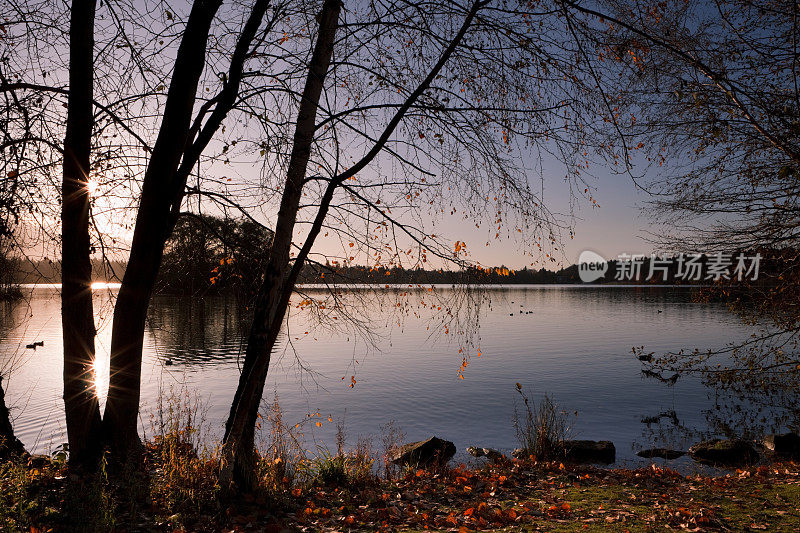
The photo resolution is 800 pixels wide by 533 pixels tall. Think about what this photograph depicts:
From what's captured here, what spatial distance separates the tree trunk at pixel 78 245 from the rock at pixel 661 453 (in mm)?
10976

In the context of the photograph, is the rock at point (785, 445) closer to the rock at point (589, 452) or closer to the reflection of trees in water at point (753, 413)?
the reflection of trees in water at point (753, 413)

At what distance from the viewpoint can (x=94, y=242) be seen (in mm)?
7074

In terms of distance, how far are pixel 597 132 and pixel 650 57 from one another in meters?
0.89

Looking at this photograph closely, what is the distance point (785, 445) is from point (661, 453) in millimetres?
2716

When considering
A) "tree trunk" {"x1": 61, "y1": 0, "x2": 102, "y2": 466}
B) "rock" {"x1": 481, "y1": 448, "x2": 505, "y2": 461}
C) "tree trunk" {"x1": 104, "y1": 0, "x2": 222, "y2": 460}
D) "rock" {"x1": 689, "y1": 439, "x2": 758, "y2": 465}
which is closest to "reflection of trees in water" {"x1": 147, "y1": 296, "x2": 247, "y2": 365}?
"rock" {"x1": 481, "y1": 448, "x2": 505, "y2": 461}

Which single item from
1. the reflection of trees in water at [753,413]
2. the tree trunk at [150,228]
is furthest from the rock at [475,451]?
the tree trunk at [150,228]

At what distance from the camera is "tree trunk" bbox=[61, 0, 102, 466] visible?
248 inches

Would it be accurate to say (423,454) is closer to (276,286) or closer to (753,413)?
(276,286)

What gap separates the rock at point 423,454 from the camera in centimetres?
1034

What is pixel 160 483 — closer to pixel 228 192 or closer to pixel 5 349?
pixel 228 192

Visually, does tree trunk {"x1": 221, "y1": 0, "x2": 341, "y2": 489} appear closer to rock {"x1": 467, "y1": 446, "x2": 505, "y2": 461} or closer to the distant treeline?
the distant treeline

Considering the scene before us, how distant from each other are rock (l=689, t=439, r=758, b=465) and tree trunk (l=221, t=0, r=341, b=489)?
9786 millimetres

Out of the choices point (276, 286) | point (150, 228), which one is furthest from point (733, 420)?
point (150, 228)

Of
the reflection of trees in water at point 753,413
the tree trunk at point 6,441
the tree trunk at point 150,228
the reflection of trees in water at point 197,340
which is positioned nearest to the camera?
the tree trunk at point 150,228
